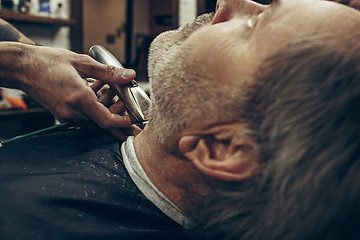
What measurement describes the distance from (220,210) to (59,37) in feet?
10.0

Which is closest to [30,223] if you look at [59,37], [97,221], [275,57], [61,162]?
[97,221]

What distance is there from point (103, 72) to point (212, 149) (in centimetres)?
55

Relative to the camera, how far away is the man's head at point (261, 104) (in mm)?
726

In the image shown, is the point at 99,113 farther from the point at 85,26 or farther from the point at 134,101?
the point at 85,26

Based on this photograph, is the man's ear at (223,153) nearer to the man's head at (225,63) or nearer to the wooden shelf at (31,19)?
the man's head at (225,63)

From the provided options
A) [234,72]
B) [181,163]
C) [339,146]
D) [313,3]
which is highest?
[313,3]

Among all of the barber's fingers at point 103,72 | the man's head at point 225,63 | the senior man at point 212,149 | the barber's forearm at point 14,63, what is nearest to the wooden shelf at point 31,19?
the barber's forearm at point 14,63

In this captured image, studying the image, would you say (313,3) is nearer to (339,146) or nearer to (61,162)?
(339,146)

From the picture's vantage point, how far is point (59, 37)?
331 centimetres

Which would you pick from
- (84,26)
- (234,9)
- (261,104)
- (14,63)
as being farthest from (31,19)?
(261,104)

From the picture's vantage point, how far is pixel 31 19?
2844 millimetres

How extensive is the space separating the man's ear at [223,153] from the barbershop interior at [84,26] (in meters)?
2.43

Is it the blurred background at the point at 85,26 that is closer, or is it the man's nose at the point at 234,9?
the man's nose at the point at 234,9

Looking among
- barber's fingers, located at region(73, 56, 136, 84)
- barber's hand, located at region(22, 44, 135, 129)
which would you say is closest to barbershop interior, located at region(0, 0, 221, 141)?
barber's hand, located at region(22, 44, 135, 129)
